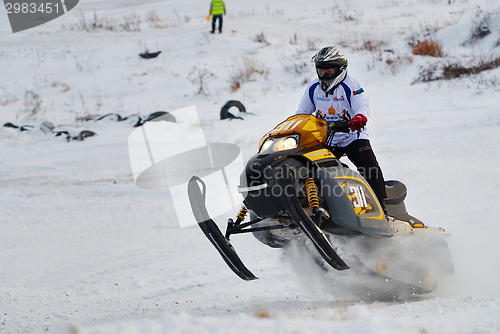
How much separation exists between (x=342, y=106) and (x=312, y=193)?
3.92 ft

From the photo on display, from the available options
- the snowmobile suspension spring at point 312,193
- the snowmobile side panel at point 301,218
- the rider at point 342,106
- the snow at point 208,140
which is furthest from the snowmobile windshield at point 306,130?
the snow at point 208,140

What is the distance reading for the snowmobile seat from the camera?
5371 millimetres

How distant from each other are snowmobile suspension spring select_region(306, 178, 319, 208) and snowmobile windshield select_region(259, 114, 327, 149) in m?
0.33

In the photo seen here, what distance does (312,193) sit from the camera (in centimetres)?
440

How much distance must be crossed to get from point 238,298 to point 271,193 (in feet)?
5.17

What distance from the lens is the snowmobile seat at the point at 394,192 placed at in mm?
5371

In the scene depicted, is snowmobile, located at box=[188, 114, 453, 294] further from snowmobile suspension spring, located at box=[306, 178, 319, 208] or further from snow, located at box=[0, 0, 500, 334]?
snow, located at box=[0, 0, 500, 334]

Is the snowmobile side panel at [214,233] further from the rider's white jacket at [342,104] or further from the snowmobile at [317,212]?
the rider's white jacket at [342,104]


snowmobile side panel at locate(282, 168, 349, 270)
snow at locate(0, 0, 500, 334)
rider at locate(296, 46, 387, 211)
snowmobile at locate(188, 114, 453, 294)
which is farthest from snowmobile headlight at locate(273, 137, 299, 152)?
snow at locate(0, 0, 500, 334)

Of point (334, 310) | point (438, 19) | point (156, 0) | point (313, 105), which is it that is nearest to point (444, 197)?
point (313, 105)

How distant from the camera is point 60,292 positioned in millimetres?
6051

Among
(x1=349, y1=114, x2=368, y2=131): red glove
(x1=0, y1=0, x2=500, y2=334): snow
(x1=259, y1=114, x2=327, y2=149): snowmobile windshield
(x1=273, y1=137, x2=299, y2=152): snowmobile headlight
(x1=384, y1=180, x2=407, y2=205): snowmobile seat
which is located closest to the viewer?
(x1=273, y1=137, x2=299, y2=152): snowmobile headlight

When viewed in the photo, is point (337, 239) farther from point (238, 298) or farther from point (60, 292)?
point (60, 292)

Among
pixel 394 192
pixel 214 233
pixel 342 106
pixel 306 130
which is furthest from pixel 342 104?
pixel 214 233
